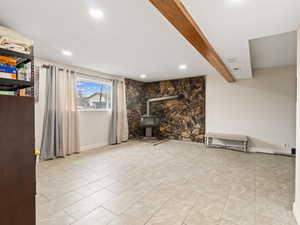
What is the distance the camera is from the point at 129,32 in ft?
7.25

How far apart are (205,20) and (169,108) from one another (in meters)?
4.24

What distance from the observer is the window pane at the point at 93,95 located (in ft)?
13.9

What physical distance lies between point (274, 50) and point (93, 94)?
4562 mm

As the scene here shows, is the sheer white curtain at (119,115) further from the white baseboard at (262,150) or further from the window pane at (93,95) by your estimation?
the white baseboard at (262,150)

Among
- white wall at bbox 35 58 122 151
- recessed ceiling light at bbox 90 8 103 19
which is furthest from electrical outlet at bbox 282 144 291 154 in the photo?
recessed ceiling light at bbox 90 8 103 19

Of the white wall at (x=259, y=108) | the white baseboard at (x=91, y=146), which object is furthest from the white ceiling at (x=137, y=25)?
the white baseboard at (x=91, y=146)

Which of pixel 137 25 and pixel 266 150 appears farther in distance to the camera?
pixel 266 150

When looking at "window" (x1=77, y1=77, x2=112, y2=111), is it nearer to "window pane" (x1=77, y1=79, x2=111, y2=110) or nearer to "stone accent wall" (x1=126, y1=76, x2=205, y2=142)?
"window pane" (x1=77, y1=79, x2=111, y2=110)

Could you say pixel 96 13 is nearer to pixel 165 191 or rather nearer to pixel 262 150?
pixel 165 191

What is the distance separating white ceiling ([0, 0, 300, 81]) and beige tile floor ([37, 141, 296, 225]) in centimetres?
207

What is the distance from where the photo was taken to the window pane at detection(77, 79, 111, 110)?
425 centimetres

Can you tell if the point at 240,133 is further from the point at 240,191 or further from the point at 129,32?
the point at 129,32

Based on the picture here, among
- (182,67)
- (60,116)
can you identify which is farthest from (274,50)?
(60,116)

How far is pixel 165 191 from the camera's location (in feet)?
6.85
